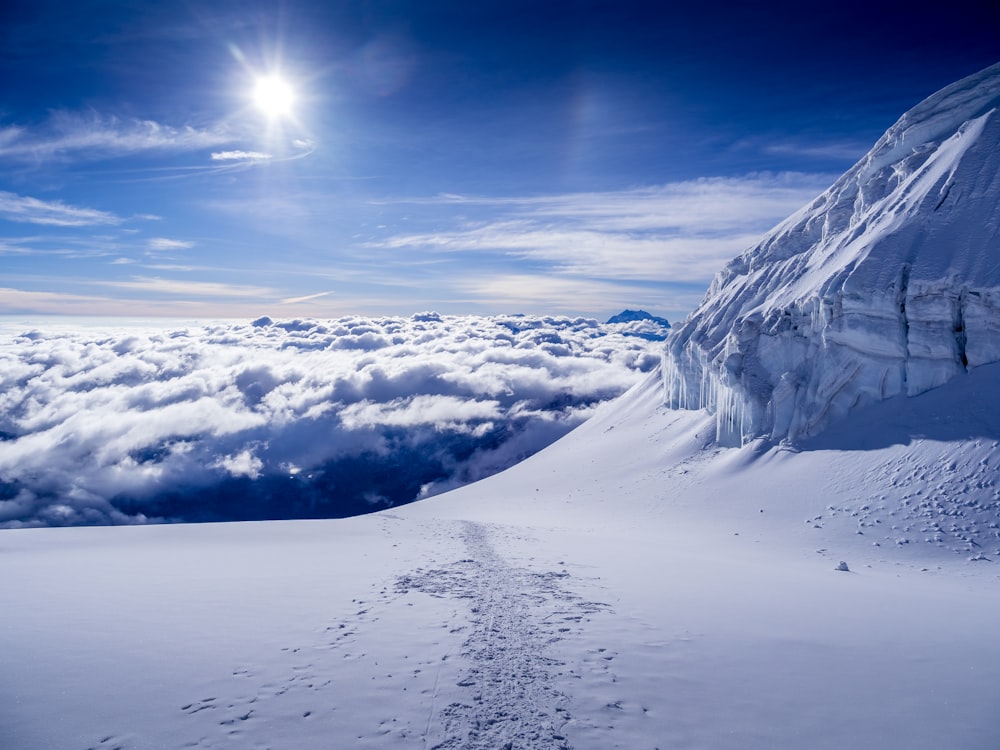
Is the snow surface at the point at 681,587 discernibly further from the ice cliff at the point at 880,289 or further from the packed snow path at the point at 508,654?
the ice cliff at the point at 880,289

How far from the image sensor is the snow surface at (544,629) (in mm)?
7773

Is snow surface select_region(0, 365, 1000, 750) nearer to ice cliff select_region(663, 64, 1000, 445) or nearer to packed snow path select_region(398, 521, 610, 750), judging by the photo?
packed snow path select_region(398, 521, 610, 750)

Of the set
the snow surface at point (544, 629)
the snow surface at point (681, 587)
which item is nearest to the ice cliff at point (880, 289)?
the snow surface at point (681, 587)

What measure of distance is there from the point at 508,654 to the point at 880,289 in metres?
30.9

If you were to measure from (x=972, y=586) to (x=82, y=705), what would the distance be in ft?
78.3

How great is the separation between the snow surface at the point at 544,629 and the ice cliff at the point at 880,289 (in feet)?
11.7

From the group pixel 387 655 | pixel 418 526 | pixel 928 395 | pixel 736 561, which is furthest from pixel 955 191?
pixel 387 655

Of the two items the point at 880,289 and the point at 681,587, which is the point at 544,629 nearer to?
the point at 681,587

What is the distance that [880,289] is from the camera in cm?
2966

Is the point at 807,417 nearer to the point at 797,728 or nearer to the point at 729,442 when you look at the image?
the point at 729,442

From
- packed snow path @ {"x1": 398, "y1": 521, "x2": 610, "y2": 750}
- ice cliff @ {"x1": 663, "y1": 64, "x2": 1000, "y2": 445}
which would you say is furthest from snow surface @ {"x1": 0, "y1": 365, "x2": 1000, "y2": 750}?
ice cliff @ {"x1": 663, "y1": 64, "x2": 1000, "y2": 445}

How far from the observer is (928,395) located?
27.9m

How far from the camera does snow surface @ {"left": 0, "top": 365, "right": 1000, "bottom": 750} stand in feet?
25.5

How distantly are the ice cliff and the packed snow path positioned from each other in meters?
24.5
